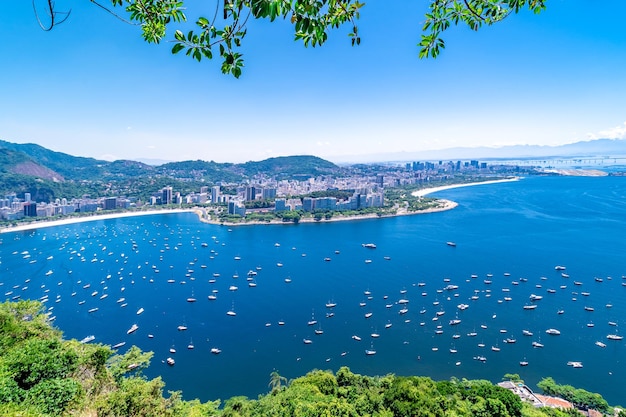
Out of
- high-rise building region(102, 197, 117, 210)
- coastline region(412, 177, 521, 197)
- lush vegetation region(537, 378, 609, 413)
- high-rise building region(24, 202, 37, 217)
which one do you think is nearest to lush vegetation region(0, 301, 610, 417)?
lush vegetation region(537, 378, 609, 413)

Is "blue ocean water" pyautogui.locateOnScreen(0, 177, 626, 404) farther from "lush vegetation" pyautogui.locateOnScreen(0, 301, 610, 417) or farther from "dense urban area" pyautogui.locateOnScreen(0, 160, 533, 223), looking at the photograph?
"dense urban area" pyautogui.locateOnScreen(0, 160, 533, 223)

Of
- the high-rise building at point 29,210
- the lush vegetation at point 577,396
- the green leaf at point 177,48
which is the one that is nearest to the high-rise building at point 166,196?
the high-rise building at point 29,210

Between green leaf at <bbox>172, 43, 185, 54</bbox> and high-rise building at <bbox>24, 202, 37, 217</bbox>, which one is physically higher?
green leaf at <bbox>172, 43, 185, 54</bbox>

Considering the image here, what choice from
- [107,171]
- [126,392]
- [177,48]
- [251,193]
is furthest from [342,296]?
[107,171]

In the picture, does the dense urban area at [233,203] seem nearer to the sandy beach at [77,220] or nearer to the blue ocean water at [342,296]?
the sandy beach at [77,220]

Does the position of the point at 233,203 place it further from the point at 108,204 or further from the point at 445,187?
the point at 445,187

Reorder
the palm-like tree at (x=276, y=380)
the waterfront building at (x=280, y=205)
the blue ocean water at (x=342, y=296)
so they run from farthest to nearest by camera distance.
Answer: the waterfront building at (x=280, y=205) → the blue ocean water at (x=342, y=296) → the palm-like tree at (x=276, y=380)
